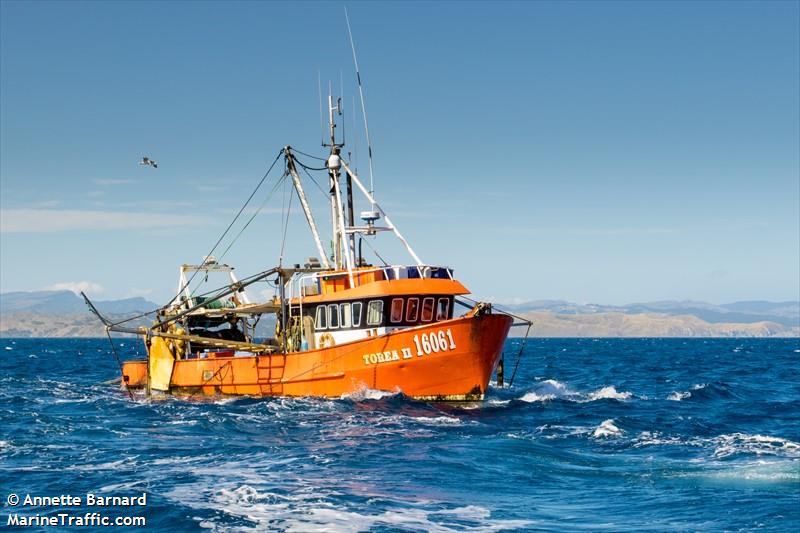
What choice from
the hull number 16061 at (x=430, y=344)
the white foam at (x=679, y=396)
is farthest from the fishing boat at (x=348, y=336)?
the white foam at (x=679, y=396)

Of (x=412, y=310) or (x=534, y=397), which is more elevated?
(x=412, y=310)

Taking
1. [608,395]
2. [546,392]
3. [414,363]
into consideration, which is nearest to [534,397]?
[546,392]

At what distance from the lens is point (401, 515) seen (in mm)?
17281

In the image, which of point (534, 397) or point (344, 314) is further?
point (534, 397)

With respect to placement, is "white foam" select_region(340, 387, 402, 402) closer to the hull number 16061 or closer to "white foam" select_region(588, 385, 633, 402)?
the hull number 16061

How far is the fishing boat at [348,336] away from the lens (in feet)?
113

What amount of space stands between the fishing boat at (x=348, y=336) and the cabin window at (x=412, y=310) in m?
0.04

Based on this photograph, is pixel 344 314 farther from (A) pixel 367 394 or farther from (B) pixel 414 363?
(B) pixel 414 363

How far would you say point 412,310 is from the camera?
120 ft

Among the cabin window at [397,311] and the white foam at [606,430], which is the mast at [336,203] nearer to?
the cabin window at [397,311]

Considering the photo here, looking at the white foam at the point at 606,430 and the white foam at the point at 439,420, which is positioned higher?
the white foam at the point at 439,420

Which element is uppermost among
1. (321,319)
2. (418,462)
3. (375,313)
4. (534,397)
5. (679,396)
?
(375,313)

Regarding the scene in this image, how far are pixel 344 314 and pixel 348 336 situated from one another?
0.98 metres

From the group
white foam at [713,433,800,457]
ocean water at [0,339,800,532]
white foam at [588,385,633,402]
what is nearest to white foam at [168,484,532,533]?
ocean water at [0,339,800,532]
